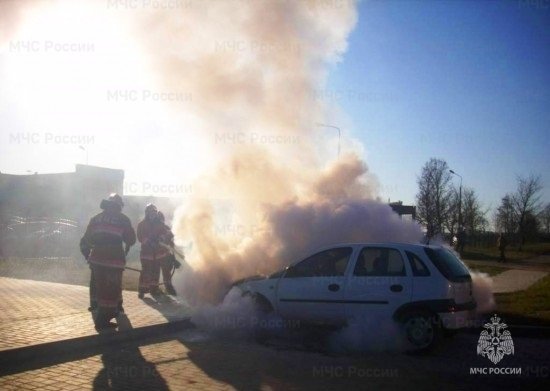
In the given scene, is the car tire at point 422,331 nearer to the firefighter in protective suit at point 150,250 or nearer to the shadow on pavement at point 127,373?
the shadow on pavement at point 127,373

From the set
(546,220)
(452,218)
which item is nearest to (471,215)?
(452,218)

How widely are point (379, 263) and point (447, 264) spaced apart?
0.98 m

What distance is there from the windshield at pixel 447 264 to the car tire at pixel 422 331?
0.65m

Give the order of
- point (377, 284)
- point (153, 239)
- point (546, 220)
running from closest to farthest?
point (377, 284) → point (153, 239) → point (546, 220)

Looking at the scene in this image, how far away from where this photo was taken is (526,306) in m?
10.9

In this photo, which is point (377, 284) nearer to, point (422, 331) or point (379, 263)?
point (379, 263)

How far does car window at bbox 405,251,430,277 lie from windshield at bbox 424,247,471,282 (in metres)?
0.16

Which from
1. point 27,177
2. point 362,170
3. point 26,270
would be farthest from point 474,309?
point 27,177

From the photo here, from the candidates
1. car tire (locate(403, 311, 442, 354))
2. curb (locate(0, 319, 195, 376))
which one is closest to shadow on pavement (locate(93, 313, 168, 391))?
curb (locate(0, 319, 195, 376))

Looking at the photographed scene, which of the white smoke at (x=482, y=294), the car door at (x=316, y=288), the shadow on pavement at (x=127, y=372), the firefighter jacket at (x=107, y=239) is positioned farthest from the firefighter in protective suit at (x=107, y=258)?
the white smoke at (x=482, y=294)

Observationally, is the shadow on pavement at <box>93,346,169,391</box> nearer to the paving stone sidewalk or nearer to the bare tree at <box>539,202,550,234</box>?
the paving stone sidewalk

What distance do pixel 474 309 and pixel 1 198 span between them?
52986mm

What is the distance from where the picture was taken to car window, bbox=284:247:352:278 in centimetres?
771

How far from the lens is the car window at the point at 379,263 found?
23.9 feet
